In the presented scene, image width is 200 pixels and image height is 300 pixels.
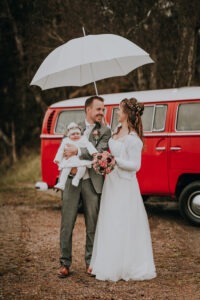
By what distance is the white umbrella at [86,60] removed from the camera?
6.14m

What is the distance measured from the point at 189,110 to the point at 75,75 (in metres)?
3.39

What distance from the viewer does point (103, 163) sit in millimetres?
5812

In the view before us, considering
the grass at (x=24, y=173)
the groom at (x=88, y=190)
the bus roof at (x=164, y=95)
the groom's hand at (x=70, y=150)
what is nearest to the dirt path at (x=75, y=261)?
the groom at (x=88, y=190)

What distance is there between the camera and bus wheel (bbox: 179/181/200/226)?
374 inches

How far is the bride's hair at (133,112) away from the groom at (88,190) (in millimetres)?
261

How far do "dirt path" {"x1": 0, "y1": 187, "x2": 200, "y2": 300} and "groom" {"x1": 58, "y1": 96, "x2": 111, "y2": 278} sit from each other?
0.38 m

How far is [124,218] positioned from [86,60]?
178 cm

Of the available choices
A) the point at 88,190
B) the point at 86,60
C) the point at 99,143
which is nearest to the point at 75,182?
the point at 88,190

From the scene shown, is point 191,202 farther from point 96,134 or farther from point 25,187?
point 25,187

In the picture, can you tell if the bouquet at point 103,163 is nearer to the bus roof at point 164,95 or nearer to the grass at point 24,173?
the bus roof at point 164,95

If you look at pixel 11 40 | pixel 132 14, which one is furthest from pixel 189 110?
pixel 11 40

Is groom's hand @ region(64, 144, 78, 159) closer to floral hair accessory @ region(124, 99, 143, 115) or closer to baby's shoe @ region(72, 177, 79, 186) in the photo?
baby's shoe @ region(72, 177, 79, 186)

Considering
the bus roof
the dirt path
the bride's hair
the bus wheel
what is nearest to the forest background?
the bus roof

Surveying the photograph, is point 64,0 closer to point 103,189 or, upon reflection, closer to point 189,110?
point 189,110
